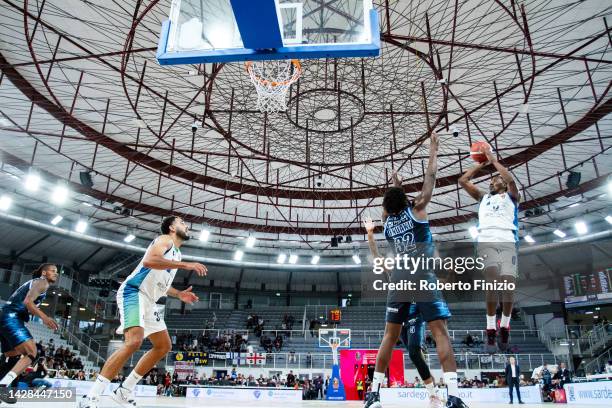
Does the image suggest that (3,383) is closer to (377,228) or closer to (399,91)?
(399,91)

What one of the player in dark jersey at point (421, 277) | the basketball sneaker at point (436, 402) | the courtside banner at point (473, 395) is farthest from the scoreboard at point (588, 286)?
the player in dark jersey at point (421, 277)

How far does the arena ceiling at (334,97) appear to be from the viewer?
48.0ft

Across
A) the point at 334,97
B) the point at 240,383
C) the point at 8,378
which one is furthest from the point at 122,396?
the point at 240,383

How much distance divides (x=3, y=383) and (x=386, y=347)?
5988 mm

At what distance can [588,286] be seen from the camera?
35062mm

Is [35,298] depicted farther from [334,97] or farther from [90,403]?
[334,97]

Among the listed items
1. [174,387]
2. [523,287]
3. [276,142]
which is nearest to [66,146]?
[276,142]

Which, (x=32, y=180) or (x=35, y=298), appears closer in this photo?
(x=35, y=298)

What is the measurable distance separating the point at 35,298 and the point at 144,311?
10.4 feet

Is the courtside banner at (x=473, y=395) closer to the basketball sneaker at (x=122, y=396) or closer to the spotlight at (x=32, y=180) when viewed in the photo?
the basketball sneaker at (x=122, y=396)

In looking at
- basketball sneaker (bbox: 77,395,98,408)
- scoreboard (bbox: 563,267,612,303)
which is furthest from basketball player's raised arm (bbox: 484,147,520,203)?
scoreboard (bbox: 563,267,612,303)

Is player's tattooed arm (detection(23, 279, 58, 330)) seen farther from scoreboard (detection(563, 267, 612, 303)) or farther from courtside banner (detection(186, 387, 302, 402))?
scoreboard (detection(563, 267, 612, 303))

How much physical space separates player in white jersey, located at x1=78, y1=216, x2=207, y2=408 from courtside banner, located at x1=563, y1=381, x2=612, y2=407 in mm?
12125

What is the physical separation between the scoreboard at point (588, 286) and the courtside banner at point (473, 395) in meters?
18.7
